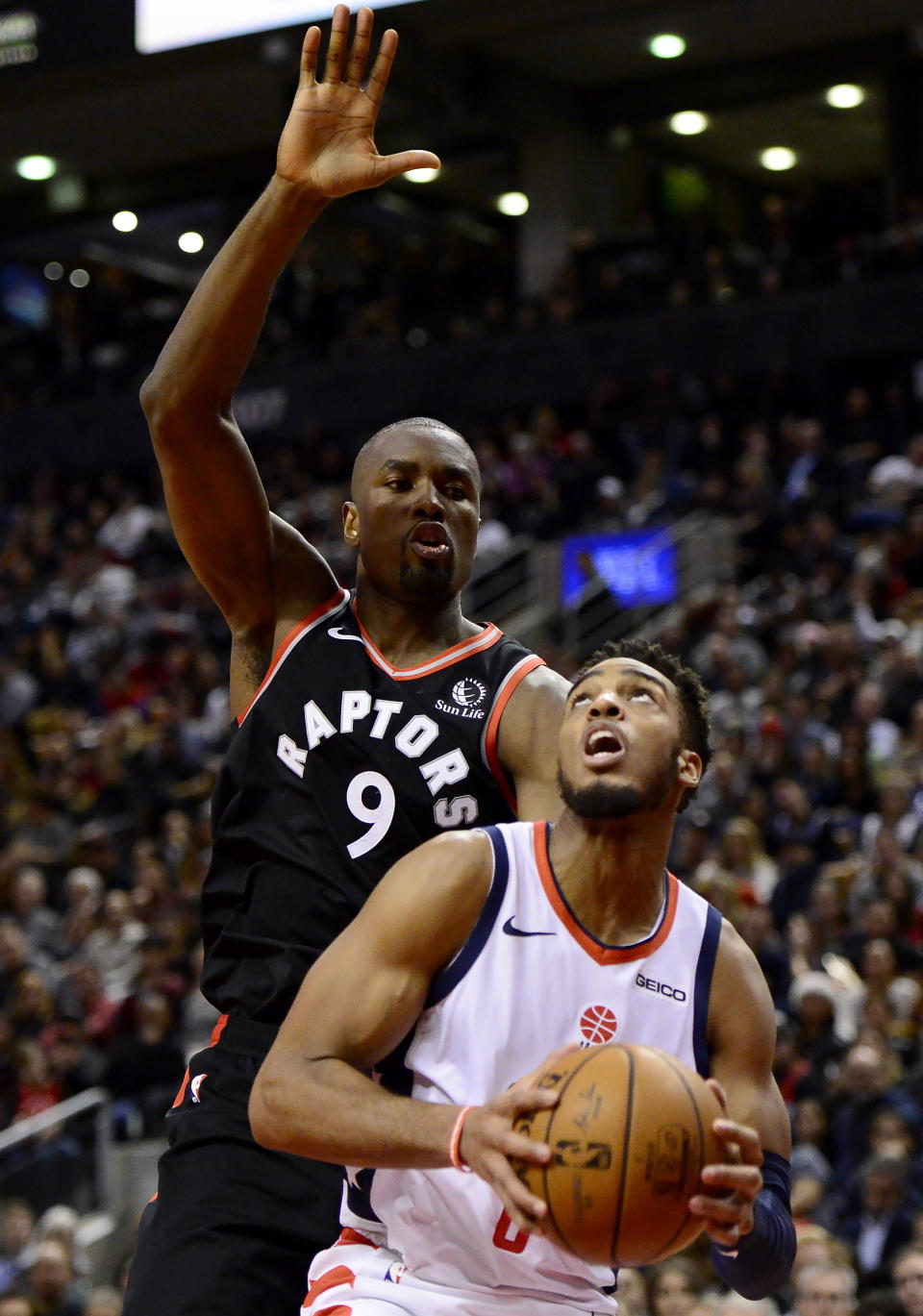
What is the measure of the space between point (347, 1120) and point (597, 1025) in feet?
1.69

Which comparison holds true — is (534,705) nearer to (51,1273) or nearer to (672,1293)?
(672,1293)

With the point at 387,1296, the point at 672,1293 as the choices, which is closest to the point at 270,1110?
the point at 387,1296

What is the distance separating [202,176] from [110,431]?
4.62 m

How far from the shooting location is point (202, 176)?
83.9 ft

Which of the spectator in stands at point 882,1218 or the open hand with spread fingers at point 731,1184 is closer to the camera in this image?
the open hand with spread fingers at point 731,1184

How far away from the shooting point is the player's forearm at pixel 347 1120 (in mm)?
3070

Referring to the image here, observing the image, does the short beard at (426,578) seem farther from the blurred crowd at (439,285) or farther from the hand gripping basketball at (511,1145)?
the blurred crowd at (439,285)

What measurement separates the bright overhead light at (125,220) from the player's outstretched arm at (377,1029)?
79.4ft

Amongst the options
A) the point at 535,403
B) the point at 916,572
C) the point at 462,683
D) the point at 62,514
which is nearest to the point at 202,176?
the point at 62,514

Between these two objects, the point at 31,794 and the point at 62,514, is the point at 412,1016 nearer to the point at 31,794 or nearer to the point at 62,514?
the point at 31,794

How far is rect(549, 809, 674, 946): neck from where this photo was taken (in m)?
3.49

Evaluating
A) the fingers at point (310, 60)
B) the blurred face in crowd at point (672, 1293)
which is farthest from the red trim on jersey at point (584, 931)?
the blurred face in crowd at point (672, 1293)

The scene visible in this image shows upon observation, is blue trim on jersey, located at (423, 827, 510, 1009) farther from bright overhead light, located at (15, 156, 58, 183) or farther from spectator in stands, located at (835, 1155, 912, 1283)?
bright overhead light, located at (15, 156, 58, 183)

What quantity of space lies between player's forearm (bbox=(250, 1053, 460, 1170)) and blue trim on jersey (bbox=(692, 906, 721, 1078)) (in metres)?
0.60
